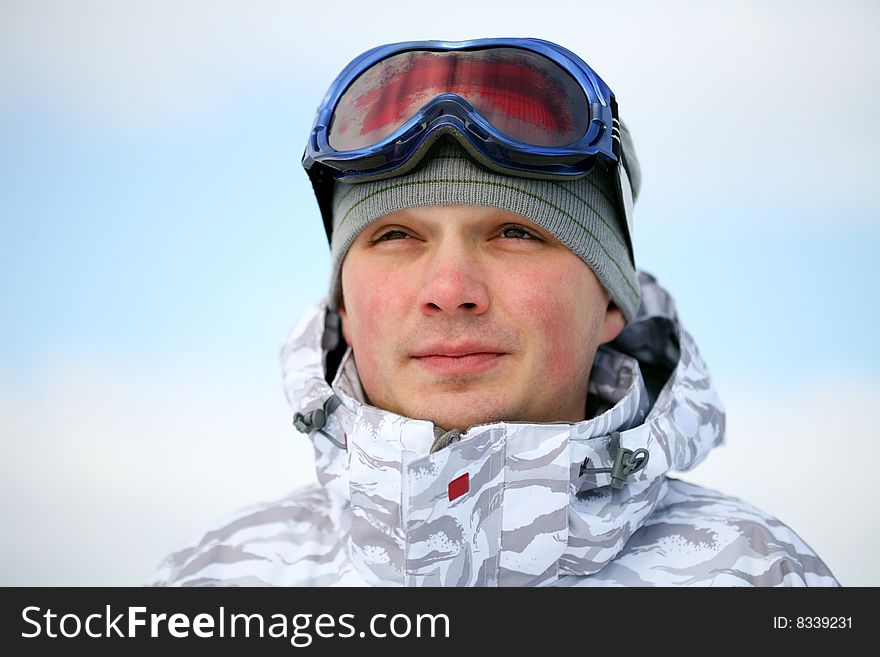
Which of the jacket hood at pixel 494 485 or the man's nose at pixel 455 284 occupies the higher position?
the man's nose at pixel 455 284

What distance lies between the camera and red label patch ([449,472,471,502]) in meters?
1.84

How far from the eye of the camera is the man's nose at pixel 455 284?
193 centimetres

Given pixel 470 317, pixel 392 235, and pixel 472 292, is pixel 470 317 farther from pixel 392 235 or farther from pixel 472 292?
pixel 392 235

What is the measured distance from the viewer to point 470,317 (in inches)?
77.7

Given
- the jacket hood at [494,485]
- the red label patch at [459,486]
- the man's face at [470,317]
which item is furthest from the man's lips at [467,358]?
the red label patch at [459,486]

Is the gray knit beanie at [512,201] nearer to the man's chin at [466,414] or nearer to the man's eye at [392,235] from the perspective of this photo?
the man's eye at [392,235]

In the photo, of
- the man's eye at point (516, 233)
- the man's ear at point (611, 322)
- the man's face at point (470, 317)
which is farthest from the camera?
the man's ear at point (611, 322)

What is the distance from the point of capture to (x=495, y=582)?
1.97 m

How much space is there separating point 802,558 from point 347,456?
3.70 ft

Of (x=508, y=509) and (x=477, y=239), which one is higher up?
(x=477, y=239)

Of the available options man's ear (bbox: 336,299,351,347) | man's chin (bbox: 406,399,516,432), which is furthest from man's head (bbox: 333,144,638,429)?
man's ear (bbox: 336,299,351,347)

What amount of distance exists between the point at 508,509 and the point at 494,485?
0.22 ft

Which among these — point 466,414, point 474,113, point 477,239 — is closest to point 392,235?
point 477,239

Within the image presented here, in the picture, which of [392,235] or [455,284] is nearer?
[455,284]
